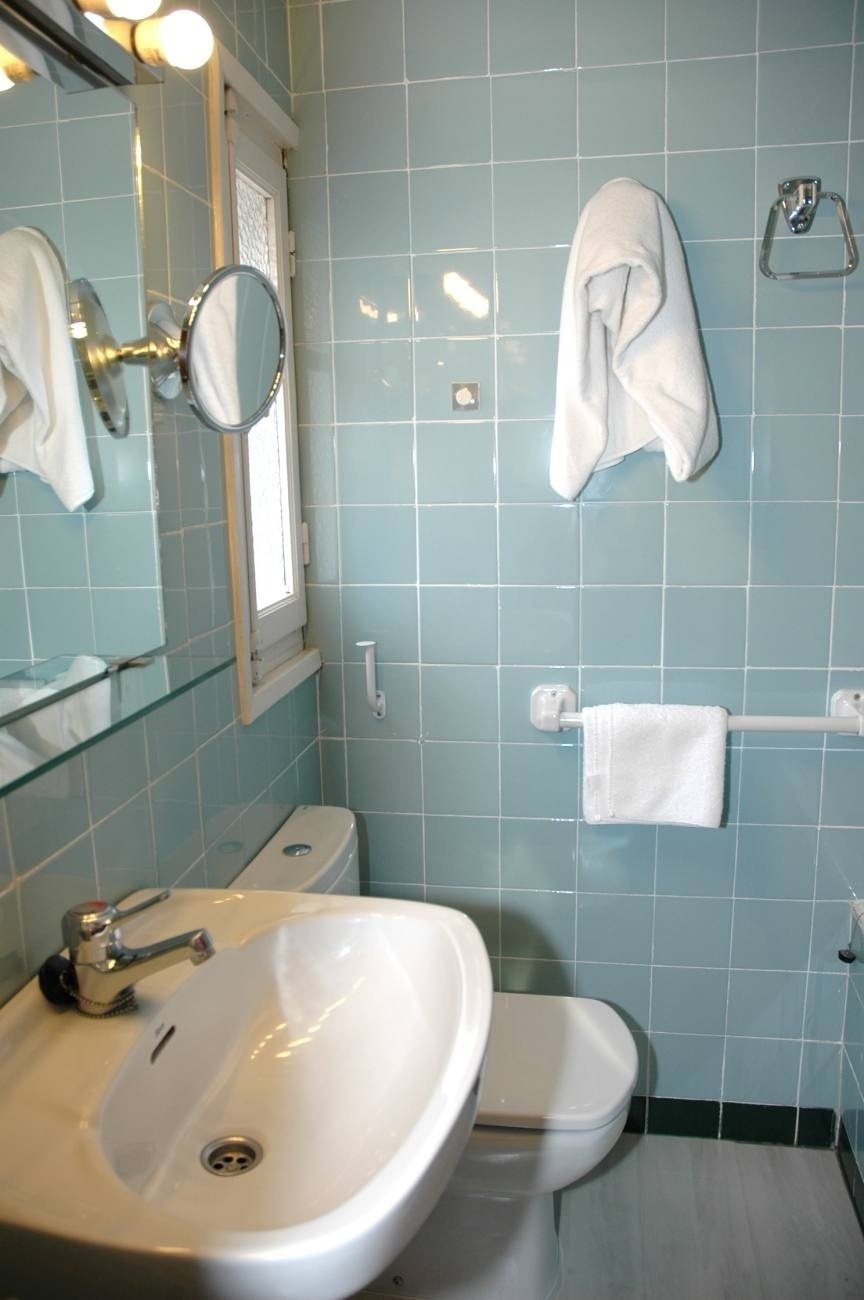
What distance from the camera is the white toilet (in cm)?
160

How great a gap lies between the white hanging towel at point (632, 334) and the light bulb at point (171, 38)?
782 mm

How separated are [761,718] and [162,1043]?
1.33 m

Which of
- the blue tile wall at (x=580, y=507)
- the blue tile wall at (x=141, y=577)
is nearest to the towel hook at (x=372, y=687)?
the blue tile wall at (x=580, y=507)

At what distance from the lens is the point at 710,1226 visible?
1.88m

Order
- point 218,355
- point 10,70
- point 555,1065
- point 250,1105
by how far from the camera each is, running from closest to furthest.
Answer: point 10,70
point 250,1105
point 218,355
point 555,1065

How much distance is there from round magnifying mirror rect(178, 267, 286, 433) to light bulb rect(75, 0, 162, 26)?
0.31m

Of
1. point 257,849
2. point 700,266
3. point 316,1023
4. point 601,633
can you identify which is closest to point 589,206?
point 700,266

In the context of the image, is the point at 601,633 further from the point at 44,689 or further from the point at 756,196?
the point at 44,689

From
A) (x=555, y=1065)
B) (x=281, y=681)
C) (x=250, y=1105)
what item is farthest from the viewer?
(x=281, y=681)

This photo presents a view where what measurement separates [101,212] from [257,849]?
1079 mm

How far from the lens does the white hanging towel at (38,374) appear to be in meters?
0.95

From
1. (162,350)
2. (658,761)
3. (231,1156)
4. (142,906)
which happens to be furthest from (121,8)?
(658,761)

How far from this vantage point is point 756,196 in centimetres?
180

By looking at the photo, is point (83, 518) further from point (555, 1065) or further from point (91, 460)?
point (555, 1065)
